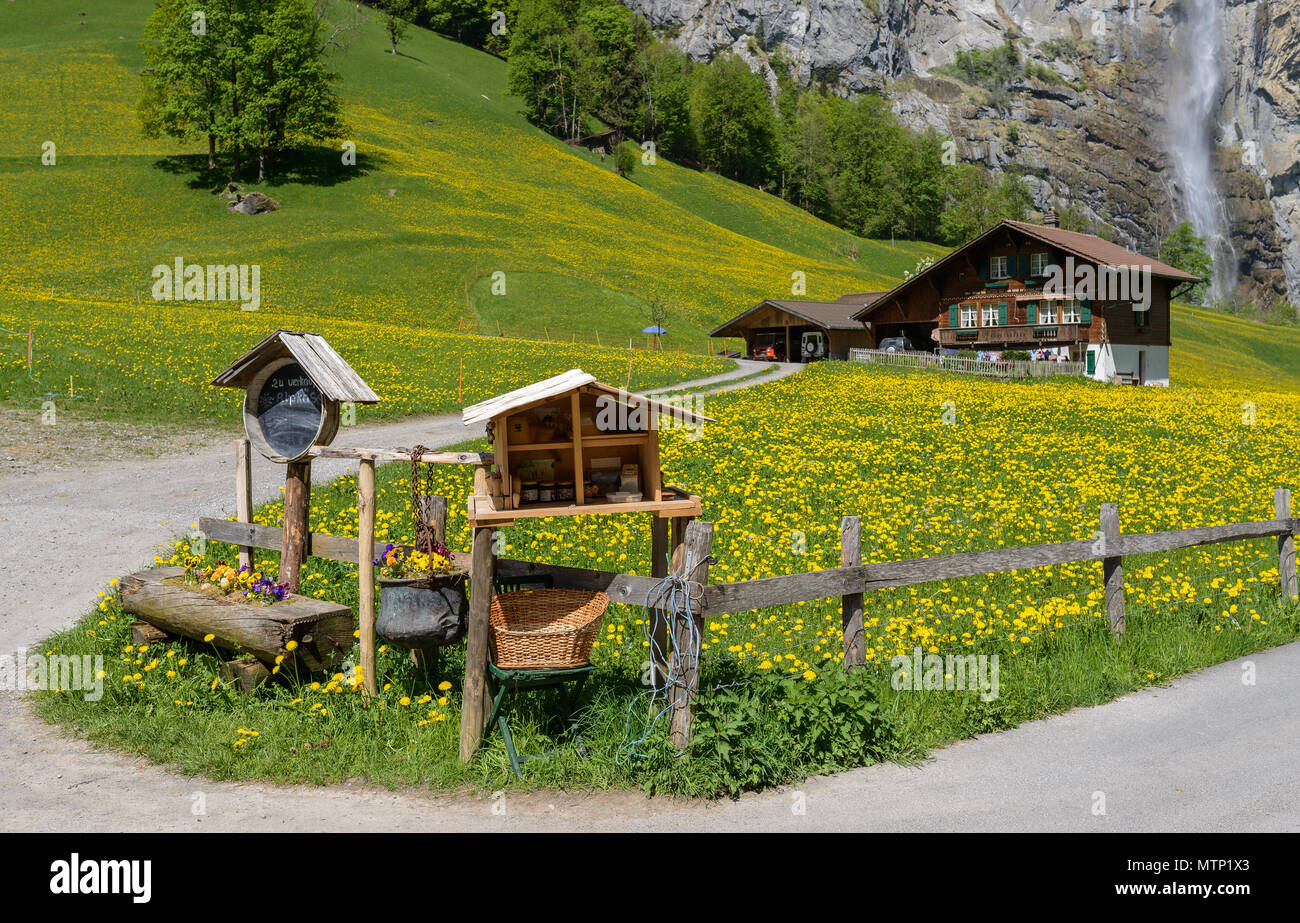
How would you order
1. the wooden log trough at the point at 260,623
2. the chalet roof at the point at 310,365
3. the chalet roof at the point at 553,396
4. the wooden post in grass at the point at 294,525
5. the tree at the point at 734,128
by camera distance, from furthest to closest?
the tree at the point at 734,128, the wooden post in grass at the point at 294,525, the chalet roof at the point at 310,365, the wooden log trough at the point at 260,623, the chalet roof at the point at 553,396

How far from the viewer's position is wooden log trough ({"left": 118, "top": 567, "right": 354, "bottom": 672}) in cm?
884

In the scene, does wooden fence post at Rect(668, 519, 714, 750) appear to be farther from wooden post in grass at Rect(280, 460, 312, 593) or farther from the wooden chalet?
the wooden chalet

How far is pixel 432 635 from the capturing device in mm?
8172

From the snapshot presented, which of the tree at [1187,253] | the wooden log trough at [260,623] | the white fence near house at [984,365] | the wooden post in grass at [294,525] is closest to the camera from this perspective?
the wooden log trough at [260,623]

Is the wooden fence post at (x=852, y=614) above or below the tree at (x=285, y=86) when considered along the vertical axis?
below

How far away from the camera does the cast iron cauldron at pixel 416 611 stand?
26.6ft

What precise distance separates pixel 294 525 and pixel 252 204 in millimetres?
77545

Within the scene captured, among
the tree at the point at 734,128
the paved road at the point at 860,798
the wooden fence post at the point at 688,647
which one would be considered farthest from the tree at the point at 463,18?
the paved road at the point at 860,798

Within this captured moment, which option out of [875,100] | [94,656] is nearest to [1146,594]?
[94,656]

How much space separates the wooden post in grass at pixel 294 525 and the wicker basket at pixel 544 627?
2.78 m

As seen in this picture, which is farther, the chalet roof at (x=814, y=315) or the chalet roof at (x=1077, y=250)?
the chalet roof at (x=814, y=315)

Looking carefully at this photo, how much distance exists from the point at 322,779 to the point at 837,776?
4053 mm

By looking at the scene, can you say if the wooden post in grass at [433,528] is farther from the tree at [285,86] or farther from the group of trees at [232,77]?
the group of trees at [232,77]

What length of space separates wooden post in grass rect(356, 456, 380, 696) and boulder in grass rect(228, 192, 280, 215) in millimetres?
78280
